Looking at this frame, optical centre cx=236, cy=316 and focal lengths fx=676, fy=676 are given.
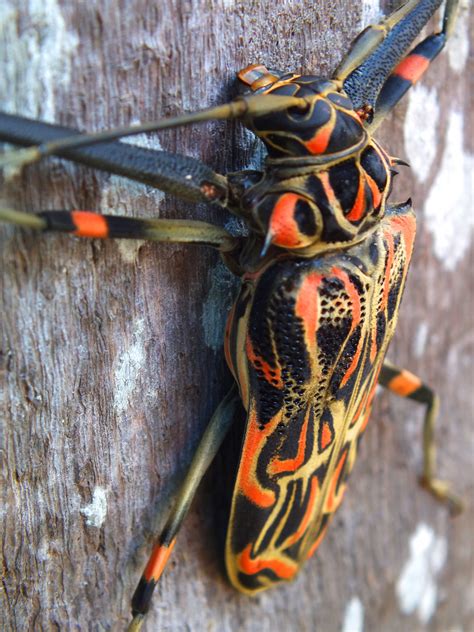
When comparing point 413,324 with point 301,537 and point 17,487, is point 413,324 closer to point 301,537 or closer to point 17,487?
point 301,537

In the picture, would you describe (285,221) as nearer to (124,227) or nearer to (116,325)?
(124,227)

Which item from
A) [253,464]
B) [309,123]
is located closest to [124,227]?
[309,123]

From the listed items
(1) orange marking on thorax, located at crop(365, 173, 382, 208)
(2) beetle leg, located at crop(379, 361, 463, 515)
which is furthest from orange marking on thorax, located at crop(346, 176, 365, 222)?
(2) beetle leg, located at crop(379, 361, 463, 515)

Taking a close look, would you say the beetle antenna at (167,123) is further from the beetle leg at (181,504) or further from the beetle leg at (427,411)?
the beetle leg at (427,411)

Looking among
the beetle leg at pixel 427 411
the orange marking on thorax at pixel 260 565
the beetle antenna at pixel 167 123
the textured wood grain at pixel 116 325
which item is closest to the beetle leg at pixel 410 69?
the textured wood grain at pixel 116 325

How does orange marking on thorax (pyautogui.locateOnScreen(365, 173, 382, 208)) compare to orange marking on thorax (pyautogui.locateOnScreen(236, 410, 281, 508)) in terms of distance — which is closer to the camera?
orange marking on thorax (pyautogui.locateOnScreen(365, 173, 382, 208))

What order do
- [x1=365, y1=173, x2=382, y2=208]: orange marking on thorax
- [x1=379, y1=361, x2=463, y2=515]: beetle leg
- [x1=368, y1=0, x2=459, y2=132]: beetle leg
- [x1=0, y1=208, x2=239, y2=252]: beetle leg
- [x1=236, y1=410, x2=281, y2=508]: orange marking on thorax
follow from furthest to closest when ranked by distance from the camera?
[x1=379, y1=361, x2=463, y2=515]: beetle leg, [x1=368, y1=0, x2=459, y2=132]: beetle leg, [x1=236, y1=410, x2=281, y2=508]: orange marking on thorax, [x1=365, y1=173, x2=382, y2=208]: orange marking on thorax, [x1=0, y1=208, x2=239, y2=252]: beetle leg

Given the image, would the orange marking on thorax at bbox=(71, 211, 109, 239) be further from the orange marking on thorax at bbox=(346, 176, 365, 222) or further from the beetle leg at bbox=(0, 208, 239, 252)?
the orange marking on thorax at bbox=(346, 176, 365, 222)
